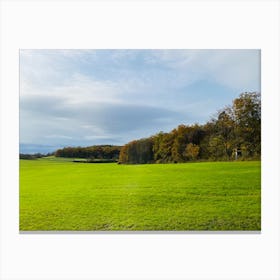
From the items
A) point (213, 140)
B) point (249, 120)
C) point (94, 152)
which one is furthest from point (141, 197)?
point (249, 120)

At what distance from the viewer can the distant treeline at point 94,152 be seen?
4.40 meters

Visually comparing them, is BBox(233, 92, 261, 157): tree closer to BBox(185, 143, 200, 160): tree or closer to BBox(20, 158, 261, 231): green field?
BBox(20, 158, 261, 231): green field

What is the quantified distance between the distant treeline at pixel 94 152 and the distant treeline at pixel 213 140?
0.11 meters

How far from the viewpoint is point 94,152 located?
14.6ft

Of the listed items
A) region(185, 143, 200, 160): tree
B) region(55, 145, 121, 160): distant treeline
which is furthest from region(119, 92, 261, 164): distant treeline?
region(55, 145, 121, 160): distant treeline

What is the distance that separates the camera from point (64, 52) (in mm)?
4301

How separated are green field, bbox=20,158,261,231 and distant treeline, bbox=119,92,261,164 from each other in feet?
0.40
